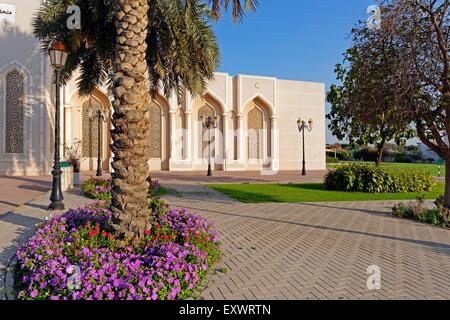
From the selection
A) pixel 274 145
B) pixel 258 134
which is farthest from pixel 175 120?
pixel 274 145

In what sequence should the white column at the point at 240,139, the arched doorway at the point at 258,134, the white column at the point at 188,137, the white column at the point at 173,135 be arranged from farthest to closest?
the arched doorway at the point at 258,134, the white column at the point at 240,139, the white column at the point at 188,137, the white column at the point at 173,135

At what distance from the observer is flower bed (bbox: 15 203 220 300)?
10.6 ft

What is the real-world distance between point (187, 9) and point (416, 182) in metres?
13.3

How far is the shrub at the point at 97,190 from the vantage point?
10852mm

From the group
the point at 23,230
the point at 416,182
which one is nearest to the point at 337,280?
the point at 23,230

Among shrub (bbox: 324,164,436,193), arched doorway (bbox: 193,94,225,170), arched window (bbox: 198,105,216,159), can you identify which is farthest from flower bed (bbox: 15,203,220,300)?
arched window (bbox: 198,105,216,159)

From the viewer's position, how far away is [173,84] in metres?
12.3

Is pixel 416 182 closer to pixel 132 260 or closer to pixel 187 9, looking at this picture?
pixel 187 9

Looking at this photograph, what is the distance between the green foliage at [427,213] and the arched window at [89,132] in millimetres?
23940

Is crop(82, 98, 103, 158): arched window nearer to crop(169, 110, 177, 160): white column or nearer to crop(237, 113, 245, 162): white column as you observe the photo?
crop(169, 110, 177, 160): white column

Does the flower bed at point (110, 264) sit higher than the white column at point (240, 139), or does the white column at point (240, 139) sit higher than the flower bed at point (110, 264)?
the white column at point (240, 139)

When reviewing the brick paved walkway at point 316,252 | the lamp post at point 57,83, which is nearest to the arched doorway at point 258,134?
the brick paved walkway at point 316,252

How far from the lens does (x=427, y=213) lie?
8195mm

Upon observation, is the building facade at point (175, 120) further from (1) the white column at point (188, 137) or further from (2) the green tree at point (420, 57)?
(2) the green tree at point (420, 57)
